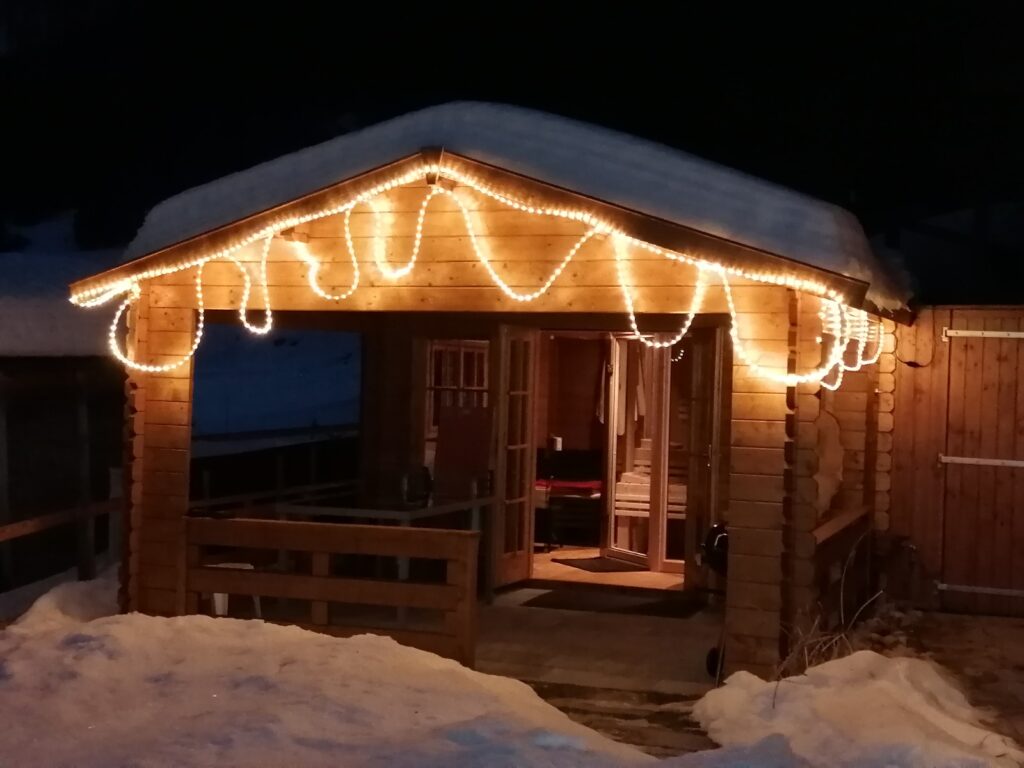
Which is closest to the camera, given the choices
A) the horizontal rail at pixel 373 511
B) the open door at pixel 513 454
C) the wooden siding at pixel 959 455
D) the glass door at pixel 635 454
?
the horizontal rail at pixel 373 511

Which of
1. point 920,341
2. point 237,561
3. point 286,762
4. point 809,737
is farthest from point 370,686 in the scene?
point 920,341

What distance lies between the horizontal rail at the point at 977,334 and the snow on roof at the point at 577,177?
1960 millimetres

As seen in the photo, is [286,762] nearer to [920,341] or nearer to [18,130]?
[920,341]

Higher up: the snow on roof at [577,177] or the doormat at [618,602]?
the snow on roof at [577,177]

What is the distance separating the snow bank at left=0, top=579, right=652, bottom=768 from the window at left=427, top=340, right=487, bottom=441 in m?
3.59

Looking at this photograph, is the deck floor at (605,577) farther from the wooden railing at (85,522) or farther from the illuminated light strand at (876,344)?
the wooden railing at (85,522)

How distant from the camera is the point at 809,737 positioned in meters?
5.36

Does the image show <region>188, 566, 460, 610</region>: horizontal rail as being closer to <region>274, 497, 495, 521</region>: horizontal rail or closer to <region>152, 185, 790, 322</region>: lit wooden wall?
<region>274, 497, 495, 521</region>: horizontal rail

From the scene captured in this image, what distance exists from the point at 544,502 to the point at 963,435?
4.30 metres

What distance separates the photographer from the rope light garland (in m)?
6.24

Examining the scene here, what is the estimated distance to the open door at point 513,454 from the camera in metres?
9.51

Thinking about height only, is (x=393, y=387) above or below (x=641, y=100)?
below

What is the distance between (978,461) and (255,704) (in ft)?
20.0

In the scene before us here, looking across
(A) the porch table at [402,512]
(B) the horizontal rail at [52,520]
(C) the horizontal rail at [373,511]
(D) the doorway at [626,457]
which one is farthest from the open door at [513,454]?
(B) the horizontal rail at [52,520]
